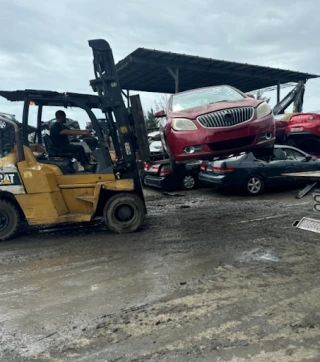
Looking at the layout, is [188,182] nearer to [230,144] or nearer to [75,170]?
[75,170]

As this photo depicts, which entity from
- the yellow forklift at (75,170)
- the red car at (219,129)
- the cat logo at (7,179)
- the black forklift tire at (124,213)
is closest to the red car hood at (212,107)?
the red car at (219,129)

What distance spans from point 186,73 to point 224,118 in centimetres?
1365

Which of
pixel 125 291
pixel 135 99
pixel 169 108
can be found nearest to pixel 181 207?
pixel 169 108

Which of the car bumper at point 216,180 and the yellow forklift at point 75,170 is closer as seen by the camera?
the yellow forklift at point 75,170

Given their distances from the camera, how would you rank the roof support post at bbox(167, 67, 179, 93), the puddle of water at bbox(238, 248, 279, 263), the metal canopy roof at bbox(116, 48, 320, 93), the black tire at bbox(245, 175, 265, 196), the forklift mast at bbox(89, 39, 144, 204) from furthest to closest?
the roof support post at bbox(167, 67, 179, 93) < the metal canopy roof at bbox(116, 48, 320, 93) < the black tire at bbox(245, 175, 265, 196) < the forklift mast at bbox(89, 39, 144, 204) < the puddle of water at bbox(238, 248, 279, 263)

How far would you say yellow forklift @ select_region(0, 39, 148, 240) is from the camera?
5.91 m

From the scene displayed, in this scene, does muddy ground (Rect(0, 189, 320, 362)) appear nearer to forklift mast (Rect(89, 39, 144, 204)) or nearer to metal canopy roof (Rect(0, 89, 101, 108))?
forklift mast (Rect(89, 39, 144, 204))

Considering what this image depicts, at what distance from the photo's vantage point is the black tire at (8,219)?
6.04 m

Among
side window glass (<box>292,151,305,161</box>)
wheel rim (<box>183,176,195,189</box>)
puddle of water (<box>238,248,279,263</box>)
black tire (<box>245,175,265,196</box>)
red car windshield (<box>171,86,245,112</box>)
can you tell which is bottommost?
puddle of water (<box>238,248,279,263</box>)

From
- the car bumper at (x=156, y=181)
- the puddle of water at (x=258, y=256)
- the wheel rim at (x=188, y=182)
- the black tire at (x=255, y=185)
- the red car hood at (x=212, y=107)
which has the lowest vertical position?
the puddle of water at (x=258, y=256)

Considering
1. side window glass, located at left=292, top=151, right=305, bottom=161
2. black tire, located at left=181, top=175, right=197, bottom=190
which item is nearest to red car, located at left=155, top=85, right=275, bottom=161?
side window glass, located at left=292, top=151, right=305, bottom=161

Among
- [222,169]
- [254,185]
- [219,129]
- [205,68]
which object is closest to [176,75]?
[205,68]

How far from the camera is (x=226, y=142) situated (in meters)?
5.63

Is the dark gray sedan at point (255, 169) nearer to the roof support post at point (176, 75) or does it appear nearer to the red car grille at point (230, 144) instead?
the red car grille at point (230, 144)
